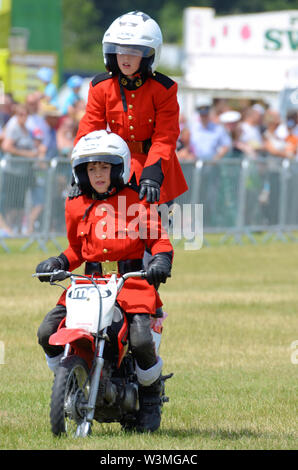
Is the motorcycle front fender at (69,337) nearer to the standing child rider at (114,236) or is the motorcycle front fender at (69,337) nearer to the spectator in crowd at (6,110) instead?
the standing child rider at (114,236)

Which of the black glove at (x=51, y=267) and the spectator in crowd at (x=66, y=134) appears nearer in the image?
the black glove at (x=51, y=267)

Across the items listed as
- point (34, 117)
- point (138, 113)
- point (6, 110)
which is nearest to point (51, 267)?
point (138, 113)

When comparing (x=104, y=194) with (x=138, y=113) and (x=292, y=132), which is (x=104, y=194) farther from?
(x=292, y=132)

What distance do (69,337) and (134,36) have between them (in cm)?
206

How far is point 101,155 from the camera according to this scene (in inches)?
271

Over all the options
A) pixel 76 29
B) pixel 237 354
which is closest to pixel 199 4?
pixel 76 29

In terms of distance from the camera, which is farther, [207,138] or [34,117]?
[207,138]

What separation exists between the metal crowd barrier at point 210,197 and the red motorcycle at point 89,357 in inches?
422

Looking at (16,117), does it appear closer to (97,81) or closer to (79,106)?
(79,106)

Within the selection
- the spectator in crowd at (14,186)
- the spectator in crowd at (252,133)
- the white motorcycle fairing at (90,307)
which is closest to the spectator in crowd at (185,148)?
the spectator in crowd at (252,133)

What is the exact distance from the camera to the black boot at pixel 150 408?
7.07 metres

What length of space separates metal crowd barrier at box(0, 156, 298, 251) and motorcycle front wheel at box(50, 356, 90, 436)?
11.0 m

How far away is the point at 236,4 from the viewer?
88312 millimetres

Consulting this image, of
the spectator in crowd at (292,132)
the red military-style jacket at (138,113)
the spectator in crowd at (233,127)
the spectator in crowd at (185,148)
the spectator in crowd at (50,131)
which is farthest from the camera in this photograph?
the spectator in crowd at (292,132)
